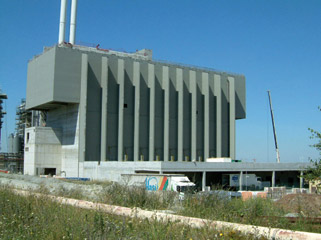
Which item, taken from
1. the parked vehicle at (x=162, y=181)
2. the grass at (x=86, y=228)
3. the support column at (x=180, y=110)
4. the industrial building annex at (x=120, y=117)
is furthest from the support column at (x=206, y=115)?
the grass at (x=86, y=228)

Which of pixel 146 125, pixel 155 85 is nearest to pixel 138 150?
pixel 146 125

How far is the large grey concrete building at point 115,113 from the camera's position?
56188 millimetres

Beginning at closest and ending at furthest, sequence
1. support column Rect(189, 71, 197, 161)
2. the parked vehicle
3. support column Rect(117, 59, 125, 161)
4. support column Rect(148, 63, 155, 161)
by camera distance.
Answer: the parked vehicle
support column Rect(117, 59, 125, 161)
support column Rect(148, 63, 155, 161)
support column Rect(189, 71, 197, 161)

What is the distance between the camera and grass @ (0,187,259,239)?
7449 millimetres

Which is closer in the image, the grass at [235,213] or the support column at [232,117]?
the grass at [235,213]

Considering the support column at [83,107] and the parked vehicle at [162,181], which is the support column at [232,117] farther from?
the parked vehicle at [162,181]

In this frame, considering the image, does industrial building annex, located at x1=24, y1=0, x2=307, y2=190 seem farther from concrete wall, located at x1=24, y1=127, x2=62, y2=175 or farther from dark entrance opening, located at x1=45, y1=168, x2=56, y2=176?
dark entrance opening, located at x1=45, y1=168, x2=56, y2=176

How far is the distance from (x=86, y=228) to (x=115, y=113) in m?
52.4

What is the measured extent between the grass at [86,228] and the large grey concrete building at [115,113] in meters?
39.7

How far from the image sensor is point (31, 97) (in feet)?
206

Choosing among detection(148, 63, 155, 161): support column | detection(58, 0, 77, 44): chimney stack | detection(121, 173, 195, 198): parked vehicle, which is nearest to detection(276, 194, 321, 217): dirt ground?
detection(121, 173, 195, 198): parked vehicle

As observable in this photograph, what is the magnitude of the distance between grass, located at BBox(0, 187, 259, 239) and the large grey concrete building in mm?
39724

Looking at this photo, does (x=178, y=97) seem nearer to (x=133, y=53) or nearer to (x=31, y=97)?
(x=133, y=53)

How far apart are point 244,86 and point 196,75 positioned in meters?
11.7
